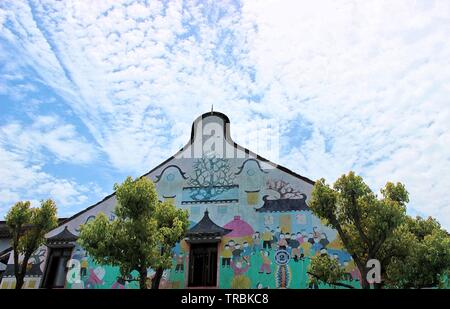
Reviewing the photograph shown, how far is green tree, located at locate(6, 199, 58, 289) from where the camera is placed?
12648 millimetres

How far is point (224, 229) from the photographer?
13547 millimetres

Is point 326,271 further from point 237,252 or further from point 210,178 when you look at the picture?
point 210,178

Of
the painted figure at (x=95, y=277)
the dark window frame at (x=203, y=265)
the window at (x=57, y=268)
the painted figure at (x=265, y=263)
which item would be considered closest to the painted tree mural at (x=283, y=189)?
the painted figure at (x=265, y=263)

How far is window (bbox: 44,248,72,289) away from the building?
33 mm

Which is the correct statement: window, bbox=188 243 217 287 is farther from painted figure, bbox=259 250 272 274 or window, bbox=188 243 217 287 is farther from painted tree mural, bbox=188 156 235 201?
painted tree mural, bbox=188 156 235 201

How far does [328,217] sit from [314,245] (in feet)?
9.44

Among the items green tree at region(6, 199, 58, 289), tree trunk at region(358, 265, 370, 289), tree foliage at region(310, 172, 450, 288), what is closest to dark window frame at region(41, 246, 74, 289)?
green tree at region(6, 199, 58, 289)

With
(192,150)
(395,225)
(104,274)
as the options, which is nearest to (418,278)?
(395,225)

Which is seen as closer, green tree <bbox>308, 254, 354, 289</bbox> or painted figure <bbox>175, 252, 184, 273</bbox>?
green tree <bbox>308, 254, 354, 289</bbox>

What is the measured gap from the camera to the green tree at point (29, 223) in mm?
12648

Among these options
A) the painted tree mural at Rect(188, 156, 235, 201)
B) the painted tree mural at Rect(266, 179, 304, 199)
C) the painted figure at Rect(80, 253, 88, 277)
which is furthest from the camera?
the painted tree mural at Rect(188, 156, 235, 201)

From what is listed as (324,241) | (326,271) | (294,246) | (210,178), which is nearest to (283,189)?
(294,246)

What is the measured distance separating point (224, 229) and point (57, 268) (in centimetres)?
634

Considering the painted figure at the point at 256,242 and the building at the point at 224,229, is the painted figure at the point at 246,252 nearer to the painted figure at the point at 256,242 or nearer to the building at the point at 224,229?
the building at the point at 224,229
